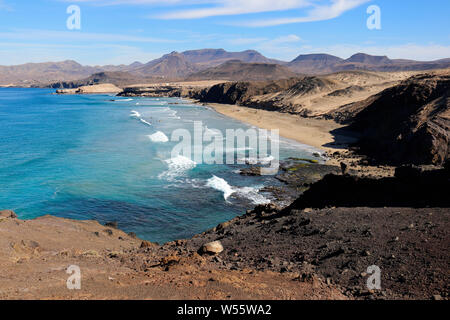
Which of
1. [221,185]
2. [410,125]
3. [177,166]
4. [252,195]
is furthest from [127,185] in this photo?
[410,125]

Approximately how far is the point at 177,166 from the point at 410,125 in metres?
23.6

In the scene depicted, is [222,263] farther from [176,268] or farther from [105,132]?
[105,132]

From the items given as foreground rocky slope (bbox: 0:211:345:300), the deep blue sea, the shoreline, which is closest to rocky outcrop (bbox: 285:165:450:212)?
foreground rocky slope (bbox: 0:211:345:300)

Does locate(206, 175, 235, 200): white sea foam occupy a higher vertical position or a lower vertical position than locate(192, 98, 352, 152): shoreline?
lower

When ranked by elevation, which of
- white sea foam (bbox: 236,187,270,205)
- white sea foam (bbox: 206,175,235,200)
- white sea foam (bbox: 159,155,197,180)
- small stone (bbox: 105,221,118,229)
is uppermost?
white sea foam (bbox: 159,155,197,180)

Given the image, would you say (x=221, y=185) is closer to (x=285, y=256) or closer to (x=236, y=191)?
(x=236, y=191)

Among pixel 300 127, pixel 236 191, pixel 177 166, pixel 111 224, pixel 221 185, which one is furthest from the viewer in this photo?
pixel 300 127

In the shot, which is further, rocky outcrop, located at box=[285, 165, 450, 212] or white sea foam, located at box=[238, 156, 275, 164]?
white sea foam, located at box=[238, 156, 275, 164]

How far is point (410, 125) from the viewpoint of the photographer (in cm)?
→ 3231

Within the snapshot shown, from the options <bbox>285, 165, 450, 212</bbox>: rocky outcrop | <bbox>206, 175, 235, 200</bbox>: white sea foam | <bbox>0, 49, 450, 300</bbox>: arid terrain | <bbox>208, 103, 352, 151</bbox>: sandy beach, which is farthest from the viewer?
<bbox>208, 103, 352, 151</bbox>: sandy beach

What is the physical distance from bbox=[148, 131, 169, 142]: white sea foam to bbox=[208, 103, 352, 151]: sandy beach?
17469mm

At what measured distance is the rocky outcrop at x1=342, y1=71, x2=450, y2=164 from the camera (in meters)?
26.6

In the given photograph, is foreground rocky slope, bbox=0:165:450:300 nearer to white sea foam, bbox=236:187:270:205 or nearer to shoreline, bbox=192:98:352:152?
white sea foam, bbox=236:187:270:205
